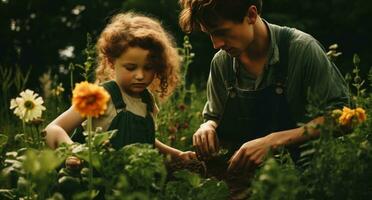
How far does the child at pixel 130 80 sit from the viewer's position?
2.94 m

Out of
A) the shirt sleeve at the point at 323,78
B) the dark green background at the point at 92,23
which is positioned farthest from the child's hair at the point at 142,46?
the dark green background at the point at 92,23

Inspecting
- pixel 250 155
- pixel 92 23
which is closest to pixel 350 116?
pixel 250 155

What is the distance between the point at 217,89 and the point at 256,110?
363mm

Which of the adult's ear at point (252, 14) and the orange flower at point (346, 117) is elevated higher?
the adult's ear at point (252, 14)

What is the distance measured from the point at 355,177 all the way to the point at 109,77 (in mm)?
1648

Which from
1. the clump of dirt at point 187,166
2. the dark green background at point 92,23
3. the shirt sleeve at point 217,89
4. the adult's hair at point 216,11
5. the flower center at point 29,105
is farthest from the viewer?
the dark green background at point 92,23

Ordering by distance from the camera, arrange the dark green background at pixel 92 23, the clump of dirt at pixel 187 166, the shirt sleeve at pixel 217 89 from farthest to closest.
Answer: the dark green background at pixel 92 23 < the shirt sleeve at pixel 217 89 < the clump of dirt at pixel 187 166

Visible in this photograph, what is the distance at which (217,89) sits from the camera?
3.58 m

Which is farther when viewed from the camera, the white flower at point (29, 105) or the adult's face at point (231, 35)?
the adult's face at point (231, 35)

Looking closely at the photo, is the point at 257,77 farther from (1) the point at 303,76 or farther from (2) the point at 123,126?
(2) the point at 123,126

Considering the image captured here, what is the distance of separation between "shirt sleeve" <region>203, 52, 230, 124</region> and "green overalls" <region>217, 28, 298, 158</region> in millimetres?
78

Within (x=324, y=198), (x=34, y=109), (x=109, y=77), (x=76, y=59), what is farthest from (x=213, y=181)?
(x=76, y=59)

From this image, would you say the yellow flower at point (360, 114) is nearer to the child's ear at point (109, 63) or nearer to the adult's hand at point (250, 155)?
the adult's hand at point (250, 155)

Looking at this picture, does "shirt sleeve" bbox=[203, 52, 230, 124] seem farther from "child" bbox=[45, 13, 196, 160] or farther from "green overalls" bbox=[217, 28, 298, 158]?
"child" bbox=[45, 13, 196, 160]
